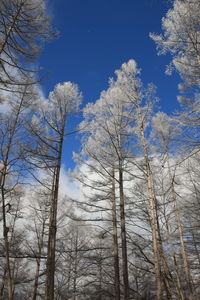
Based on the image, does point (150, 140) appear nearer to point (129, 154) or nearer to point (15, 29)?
point (129, 154)

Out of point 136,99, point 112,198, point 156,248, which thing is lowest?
point 156,248

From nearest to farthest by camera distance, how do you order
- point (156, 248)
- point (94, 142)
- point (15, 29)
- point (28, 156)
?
1. point (156, 248)
2. point (15, 29)
3. point (28, 156)
4. point (94, 142)

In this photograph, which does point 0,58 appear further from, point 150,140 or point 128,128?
point 150,140

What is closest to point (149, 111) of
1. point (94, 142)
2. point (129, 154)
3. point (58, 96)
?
point (129, 154)

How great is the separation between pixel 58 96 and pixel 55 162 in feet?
8.50

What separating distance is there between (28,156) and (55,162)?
0.90 metres

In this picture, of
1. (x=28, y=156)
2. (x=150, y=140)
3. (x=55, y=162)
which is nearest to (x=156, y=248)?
(x=150, y=140)

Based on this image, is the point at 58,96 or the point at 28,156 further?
the point at 58,96

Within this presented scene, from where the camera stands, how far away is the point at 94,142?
27.2ft

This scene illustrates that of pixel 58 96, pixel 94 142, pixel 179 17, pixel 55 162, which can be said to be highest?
pixel 179 17

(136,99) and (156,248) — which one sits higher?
(136,99)

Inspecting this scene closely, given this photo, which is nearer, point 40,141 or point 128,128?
point 40,141

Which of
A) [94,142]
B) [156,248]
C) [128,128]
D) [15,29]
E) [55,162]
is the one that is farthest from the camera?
[94,142]

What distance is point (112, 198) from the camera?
8.78 m
